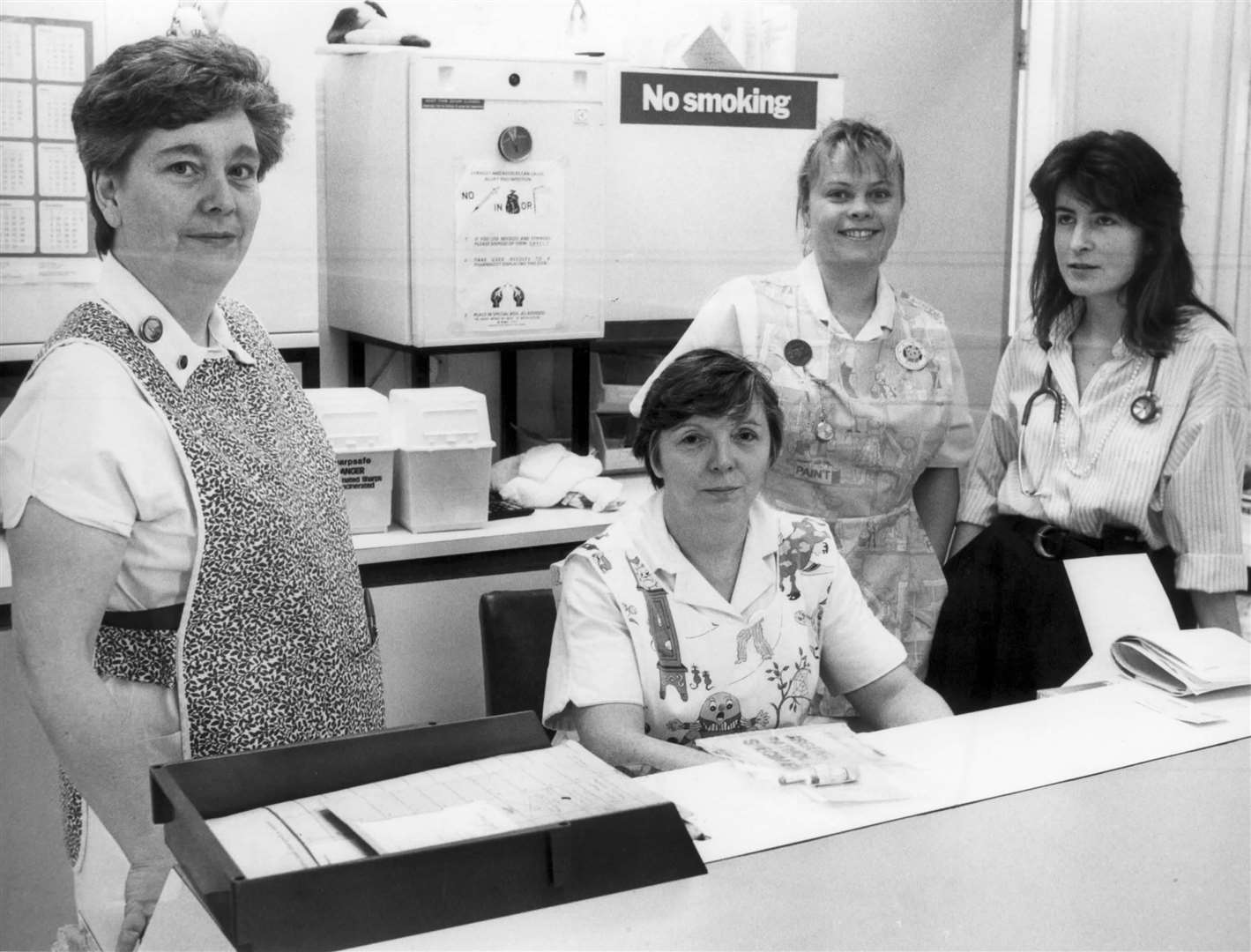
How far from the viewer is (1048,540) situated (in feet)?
5.10

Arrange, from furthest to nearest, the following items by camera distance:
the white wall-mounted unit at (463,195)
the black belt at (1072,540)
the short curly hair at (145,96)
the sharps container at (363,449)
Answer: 1. the sharps container at (363,449)
2. the black belt at (1072,540)
3. the white wall-mounted unit at (463,195)
4. the short curly hair at (145,96)

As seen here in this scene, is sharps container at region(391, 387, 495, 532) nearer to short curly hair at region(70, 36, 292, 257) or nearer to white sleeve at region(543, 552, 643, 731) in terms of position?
white sleeve at region(543, 552, 643, 731)

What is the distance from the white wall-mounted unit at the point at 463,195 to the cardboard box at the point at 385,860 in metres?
0.48

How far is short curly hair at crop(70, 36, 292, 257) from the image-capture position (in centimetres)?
90

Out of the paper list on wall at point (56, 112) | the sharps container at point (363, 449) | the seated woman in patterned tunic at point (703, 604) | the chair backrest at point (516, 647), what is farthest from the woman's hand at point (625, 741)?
the paper list on wall at point (56, 112)

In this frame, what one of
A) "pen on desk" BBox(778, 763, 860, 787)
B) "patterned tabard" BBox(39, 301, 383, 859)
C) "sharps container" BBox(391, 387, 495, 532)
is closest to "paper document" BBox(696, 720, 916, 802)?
"pen on desk" BBox(778, 763, 860, 787)

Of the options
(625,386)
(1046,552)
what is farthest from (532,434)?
(1046,552)

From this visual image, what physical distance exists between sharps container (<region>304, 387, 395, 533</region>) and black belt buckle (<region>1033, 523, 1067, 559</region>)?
92cm

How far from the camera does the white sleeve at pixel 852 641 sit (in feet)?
4.88

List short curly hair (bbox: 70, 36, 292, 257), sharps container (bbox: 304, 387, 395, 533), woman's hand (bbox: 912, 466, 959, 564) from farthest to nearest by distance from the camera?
sharps container (bbox: 304, 387, 395, 533)
woman's hand (bbox: 912, 466, 959, 564)
short curly hair (bbox: 70, 36, 292, 257)

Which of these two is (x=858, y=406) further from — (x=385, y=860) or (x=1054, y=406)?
(x=385, y=860)

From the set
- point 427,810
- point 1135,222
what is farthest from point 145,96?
point 1135,222

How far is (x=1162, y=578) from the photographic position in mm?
1511

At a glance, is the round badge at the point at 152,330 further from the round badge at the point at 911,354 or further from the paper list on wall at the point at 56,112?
the round badge at the point at 911,354
